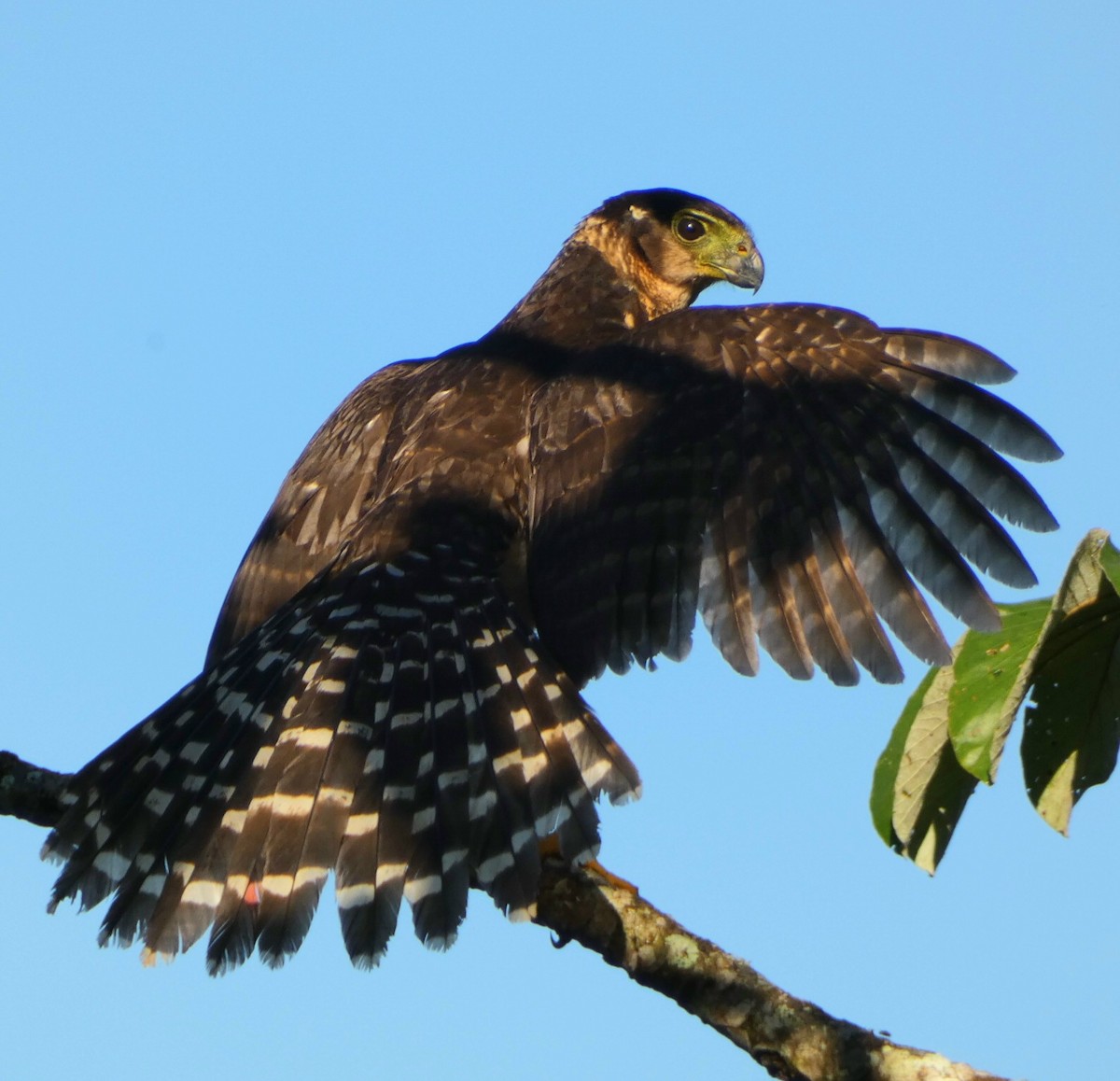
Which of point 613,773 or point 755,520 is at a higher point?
point 755,520

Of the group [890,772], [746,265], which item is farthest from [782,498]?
[746,265]

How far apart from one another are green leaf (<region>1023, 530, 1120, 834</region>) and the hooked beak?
3.33 m

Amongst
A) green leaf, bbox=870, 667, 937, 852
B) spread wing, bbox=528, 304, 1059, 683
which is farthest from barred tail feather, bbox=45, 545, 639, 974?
green leaf, bbox=870, 667, 937, 852

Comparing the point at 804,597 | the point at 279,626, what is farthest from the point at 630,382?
the point at 279,626

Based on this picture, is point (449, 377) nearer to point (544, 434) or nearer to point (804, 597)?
point (544, 434)

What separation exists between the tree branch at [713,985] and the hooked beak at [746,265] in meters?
3.55

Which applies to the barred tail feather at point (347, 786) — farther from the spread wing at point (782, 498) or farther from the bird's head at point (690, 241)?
the bird's head at point (690, 241)

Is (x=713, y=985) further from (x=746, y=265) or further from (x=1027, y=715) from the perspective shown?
(x=746, y=265)

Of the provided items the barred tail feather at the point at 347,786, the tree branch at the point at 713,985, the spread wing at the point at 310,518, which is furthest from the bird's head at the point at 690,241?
the tree branch at the point at 713,985

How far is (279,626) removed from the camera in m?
4.04

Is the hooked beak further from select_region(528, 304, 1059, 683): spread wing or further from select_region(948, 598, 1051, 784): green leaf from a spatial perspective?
select_region(948, 598, 1051, 784): green leaf

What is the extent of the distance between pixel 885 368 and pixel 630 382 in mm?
768

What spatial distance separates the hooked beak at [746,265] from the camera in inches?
245

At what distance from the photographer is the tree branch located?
285 centimetres
